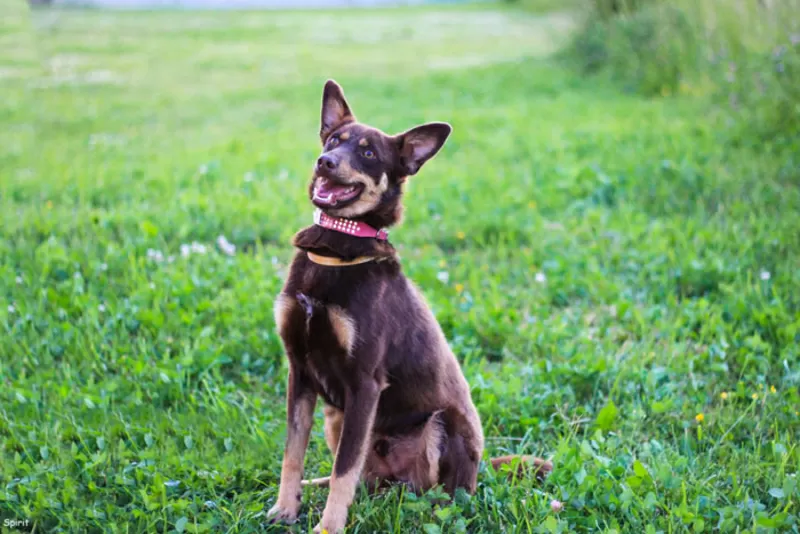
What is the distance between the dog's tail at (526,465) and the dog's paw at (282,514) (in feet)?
2.88

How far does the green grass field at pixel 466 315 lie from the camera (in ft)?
9.87

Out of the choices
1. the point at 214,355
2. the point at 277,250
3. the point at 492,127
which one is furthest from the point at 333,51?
the point at 214,355

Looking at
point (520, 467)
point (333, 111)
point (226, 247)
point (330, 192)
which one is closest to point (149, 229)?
point (226, 247)

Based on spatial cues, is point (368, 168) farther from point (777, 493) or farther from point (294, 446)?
point (777, 493)

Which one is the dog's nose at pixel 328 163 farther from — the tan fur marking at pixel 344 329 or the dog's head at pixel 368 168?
the tan fur marking at pixel 344 329

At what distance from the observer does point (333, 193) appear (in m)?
2.96

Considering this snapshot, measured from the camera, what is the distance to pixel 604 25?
13258 millimetres

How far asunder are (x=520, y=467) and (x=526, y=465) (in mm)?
30

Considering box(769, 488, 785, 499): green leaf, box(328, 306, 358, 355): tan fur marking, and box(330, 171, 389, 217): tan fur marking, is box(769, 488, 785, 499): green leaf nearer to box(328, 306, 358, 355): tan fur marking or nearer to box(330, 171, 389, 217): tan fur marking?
box(328, 306, 358, 355): tan fur marking

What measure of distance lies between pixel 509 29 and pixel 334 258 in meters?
23.8

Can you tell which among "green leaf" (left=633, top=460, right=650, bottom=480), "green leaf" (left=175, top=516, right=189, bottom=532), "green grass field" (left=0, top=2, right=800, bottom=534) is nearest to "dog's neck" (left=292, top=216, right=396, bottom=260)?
"green grass field" (left=0, top=2, right=800, bottom=534)

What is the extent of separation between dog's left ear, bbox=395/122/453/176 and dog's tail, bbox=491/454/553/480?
1281mm

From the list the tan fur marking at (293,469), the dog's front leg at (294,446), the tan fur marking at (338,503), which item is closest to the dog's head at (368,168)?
the dog's front leg at (294,446)

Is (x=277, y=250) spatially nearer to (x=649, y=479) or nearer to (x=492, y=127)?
(x=649, y=479)
